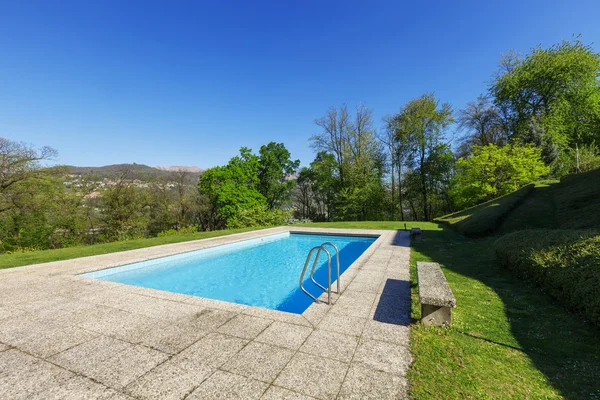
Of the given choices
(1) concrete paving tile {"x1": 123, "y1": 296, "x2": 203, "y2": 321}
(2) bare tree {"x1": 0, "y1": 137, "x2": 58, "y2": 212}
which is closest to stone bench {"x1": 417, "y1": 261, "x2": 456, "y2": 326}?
(1) concrete paving tile {"x1": 123, "y1": 296, "x2": 203, "y2": 321}

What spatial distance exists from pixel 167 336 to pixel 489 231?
34.4 feet

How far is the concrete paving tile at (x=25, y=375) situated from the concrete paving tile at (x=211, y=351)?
3.09 feet

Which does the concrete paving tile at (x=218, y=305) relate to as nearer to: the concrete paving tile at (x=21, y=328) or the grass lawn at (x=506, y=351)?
the concrete paving tile at (x=21, y=328)

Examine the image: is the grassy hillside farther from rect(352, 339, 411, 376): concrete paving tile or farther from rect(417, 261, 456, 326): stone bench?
rect(352, 339, 411, 376): concrete paving tile

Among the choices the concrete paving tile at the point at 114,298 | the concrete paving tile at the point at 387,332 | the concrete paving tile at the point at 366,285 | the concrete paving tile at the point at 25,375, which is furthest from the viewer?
the concrete paving tile at the point at 366,285

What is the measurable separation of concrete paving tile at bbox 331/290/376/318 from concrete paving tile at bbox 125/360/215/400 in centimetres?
187

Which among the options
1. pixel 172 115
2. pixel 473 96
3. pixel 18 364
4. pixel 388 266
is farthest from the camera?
pixel 473 96

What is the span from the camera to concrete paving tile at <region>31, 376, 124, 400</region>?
186 centimetres

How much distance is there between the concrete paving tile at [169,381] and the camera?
74.1 inches

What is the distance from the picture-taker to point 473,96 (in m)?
Answer: 22.6

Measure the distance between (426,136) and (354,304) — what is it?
22031 millimetres

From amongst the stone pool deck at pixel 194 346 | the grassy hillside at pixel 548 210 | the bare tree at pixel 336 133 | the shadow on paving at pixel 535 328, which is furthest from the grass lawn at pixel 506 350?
the bare tree at pixel 336 133

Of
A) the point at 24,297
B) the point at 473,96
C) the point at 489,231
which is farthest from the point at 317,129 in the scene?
the point at 24,297

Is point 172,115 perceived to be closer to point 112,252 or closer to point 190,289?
point 112,252
